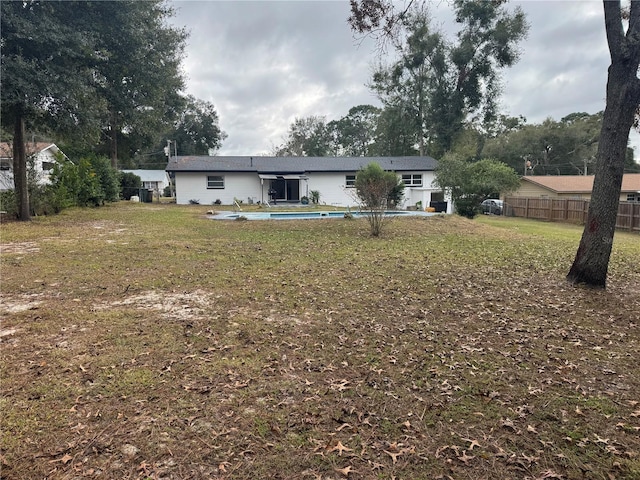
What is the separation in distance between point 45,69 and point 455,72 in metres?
32.4

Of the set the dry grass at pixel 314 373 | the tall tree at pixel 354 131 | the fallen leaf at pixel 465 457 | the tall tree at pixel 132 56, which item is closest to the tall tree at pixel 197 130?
the tall tree at pixel 354 131

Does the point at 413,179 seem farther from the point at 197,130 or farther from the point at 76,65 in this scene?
the point at 197,130

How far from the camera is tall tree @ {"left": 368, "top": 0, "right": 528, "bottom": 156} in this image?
102 ft

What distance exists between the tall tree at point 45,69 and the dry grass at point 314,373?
6.53 meters

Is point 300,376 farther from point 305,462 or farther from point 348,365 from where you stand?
point 305,462

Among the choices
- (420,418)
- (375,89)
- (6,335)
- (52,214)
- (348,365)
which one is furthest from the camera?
(375,89)

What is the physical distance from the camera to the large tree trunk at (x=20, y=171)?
1238 cm

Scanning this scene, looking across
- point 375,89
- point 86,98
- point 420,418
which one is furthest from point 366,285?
point 375,89

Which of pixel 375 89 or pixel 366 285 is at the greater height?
pixel 375 89

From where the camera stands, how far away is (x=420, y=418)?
2.57 metres

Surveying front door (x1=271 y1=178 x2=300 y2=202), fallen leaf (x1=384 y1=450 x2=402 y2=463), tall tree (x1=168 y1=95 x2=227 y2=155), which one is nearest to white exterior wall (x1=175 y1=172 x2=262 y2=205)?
front door (x1=271 y1=178 x2=300 y2=202)

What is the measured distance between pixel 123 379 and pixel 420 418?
2.29 metres

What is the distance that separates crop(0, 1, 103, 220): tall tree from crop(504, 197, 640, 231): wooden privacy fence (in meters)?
23.7

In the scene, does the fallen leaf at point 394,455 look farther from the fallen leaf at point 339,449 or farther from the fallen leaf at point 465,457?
the fallen leaf at point 465,457
